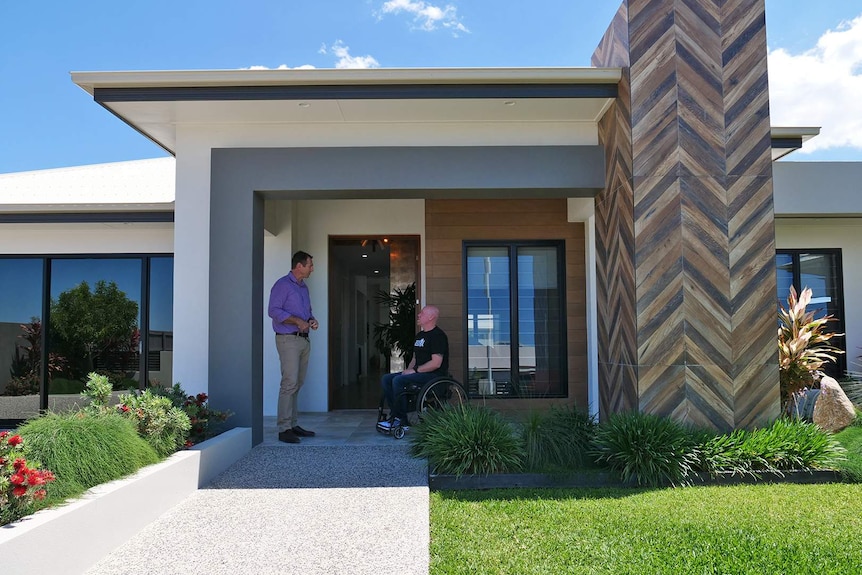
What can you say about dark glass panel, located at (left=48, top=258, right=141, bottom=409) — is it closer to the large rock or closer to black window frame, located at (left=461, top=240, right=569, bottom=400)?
black window frame, located at (left=461, top=240, right=569, bottom=400)

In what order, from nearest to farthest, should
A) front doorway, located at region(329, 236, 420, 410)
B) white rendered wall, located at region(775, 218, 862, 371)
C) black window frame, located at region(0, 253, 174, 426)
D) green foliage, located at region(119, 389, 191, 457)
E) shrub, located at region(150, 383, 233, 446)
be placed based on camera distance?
1. green foliage, located at region(119, 389, 191, 457)
2. shrub, located at region(150, 383, 233, 446)
3. black window frame, located at region(0, 253, 174, 426)
4. white rendered wall, located at region(775, 218, 862, 371)
5. front doorway, located at region(329, 236, 420, 410)

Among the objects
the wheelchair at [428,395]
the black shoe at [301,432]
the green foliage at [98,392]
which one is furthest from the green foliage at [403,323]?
the green foliage at [98,392]

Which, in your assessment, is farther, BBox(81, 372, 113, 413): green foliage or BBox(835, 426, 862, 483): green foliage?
BBox(835, 426, 862, 483): green foliage

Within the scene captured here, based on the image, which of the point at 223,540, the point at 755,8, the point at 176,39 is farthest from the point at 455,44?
the point at 223,540

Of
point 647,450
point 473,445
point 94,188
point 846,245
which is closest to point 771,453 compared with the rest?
point 647,450

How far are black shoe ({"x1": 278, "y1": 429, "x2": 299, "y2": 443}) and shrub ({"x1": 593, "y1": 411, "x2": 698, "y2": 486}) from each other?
2661mm

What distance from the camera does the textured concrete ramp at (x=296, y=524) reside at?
3090 mm

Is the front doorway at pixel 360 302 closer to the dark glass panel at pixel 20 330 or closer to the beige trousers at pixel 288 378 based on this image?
the beige trousers at pixel 288 378

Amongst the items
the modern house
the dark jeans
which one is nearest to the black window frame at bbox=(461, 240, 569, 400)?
the modern house

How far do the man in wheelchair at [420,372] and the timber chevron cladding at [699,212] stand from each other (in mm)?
1767

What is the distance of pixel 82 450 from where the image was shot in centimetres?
356

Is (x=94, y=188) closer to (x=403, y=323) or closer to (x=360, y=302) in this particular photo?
(x=403, y=323)

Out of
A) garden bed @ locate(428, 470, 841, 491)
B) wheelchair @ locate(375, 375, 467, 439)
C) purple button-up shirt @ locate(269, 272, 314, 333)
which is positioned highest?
purple button-up shirt @ locate(269, 272, 314, 333)

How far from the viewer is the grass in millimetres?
3059
